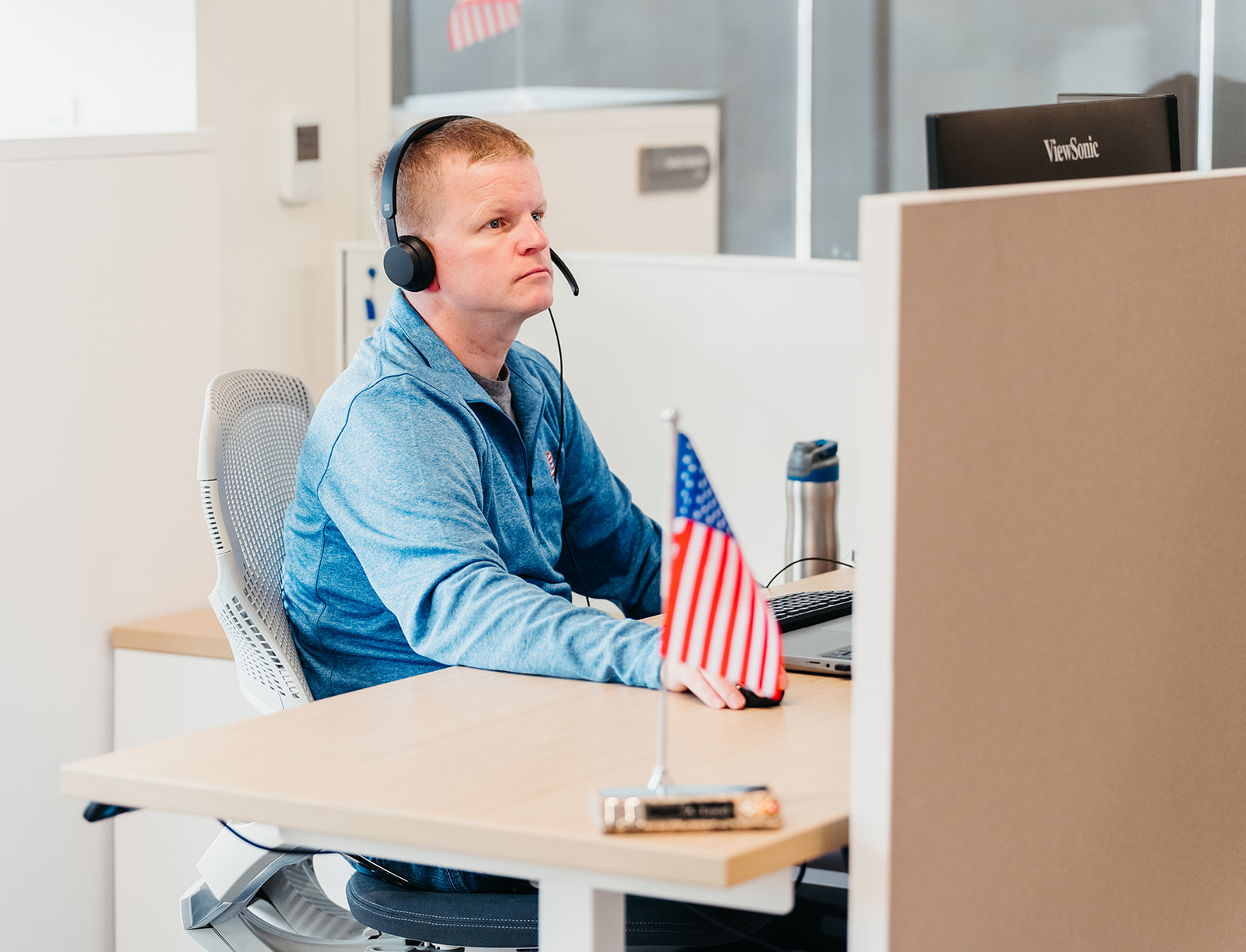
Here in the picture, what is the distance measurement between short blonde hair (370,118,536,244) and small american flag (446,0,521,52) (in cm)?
224

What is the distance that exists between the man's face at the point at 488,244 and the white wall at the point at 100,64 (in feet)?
4.17

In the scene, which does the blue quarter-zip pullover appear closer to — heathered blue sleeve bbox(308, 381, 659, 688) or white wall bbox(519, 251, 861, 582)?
heathered blue sleeve bbox(308, 381, 659, 688)

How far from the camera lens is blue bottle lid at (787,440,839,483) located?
2.13 m

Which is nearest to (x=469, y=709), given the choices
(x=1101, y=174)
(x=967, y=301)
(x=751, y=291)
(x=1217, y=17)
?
(x=967, y=301)

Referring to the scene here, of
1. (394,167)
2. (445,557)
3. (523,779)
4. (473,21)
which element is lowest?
(523,779)

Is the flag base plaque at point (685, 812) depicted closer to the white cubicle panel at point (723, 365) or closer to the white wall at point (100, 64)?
the white cubicle panel at point (723, 365)

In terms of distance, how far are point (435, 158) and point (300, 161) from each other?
1.42m

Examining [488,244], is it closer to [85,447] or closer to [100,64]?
[85,447]

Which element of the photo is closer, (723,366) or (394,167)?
(394,167)

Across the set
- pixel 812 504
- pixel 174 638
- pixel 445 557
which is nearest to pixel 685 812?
pixel 445 557

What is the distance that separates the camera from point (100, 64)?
9.11 feet

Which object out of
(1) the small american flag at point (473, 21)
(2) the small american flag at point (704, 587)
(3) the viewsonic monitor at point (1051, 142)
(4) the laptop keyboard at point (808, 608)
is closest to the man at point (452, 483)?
(2) the small american flag at point (704, 587)

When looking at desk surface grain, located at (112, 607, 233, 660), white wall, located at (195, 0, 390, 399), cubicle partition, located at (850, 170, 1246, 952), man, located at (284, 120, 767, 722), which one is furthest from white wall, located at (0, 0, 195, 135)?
cubicle partition, located at (850, 170, 1246, 952)

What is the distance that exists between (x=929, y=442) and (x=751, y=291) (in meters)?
1.45
